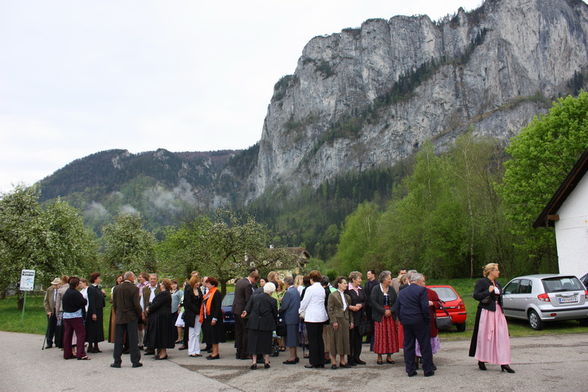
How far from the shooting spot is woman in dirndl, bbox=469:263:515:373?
840 centimetres

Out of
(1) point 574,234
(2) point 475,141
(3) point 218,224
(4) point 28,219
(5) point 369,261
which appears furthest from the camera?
(5) point 369,261

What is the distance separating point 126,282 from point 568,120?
83.4 feet

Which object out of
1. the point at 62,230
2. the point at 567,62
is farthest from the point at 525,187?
the point at 567,62

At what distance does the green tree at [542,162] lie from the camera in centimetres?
2619

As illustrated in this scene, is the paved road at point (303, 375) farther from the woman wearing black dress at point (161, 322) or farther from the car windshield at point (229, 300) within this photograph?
the car windshield at point (229, 300)

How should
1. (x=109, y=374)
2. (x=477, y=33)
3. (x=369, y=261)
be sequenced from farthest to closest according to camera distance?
(x=477, y=33), (x=369, y=261), (x=109, y=374)

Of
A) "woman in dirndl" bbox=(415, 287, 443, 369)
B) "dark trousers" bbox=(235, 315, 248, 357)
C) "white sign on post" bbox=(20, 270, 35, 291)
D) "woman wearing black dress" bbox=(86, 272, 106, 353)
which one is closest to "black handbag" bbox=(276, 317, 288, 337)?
"dark trousers" bbox=(235, 315, 248, 357)

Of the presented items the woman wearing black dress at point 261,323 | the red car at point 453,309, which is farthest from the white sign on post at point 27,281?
the red car at point 453,309

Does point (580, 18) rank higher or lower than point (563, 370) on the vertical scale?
higher

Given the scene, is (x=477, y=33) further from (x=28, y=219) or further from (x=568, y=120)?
(x=28, y=219)

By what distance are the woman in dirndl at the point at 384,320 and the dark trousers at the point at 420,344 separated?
1.03 m

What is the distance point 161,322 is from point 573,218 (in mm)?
18227

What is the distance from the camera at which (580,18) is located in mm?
159750

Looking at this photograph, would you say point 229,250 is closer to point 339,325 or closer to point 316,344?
point 316,344
